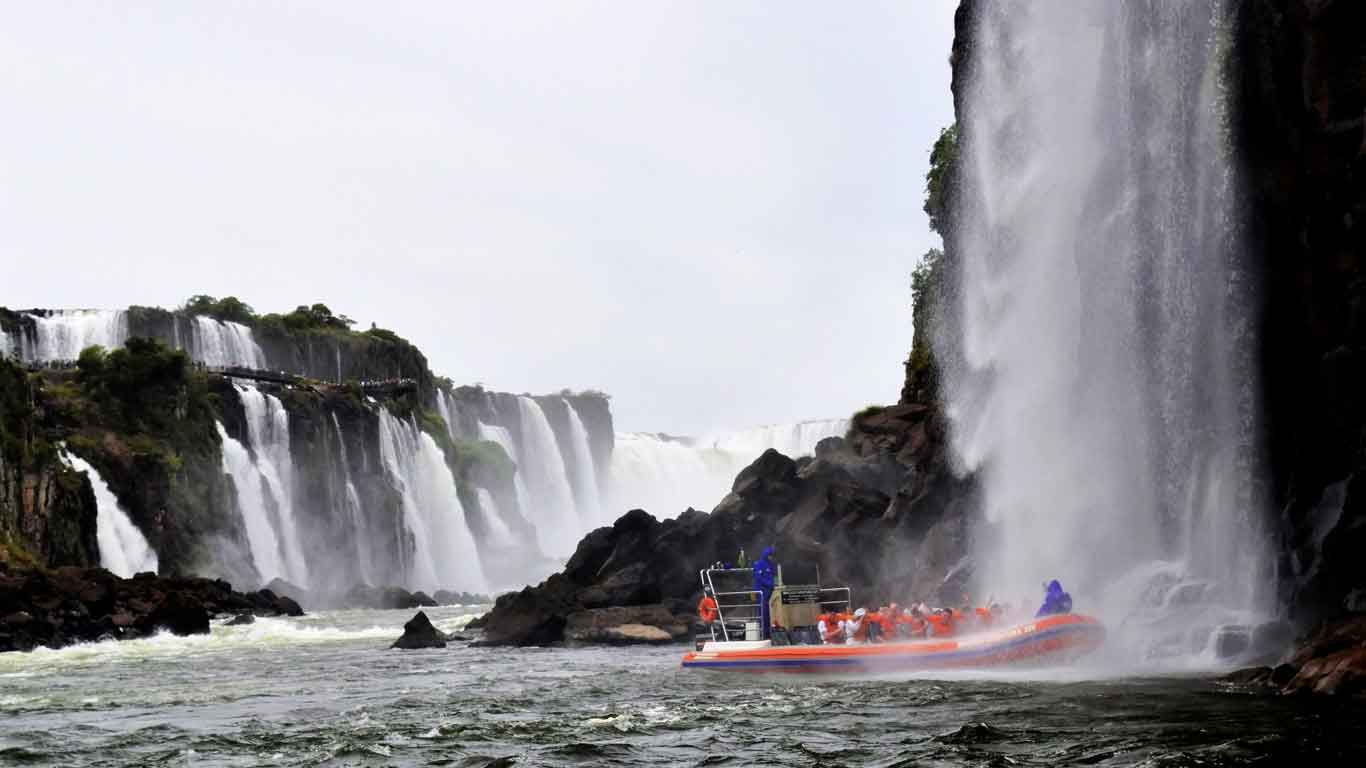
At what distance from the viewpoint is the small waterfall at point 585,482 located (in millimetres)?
135375

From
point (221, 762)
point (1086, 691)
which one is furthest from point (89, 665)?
point (1086, 691)

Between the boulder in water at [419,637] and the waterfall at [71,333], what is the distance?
1726 inches

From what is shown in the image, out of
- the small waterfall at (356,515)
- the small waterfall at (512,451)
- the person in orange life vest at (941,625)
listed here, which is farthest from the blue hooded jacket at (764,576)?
the small waterfall at (512,451)

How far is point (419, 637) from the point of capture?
49281 mm

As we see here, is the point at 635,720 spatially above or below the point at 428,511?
below

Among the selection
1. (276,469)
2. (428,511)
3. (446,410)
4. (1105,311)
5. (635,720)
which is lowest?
(635,720)

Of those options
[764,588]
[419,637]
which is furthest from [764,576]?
[419,637]

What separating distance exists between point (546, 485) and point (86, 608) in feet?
265

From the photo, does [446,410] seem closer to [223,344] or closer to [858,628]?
[223,344]

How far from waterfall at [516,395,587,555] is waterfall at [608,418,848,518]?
5601mm

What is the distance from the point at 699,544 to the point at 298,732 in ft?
104

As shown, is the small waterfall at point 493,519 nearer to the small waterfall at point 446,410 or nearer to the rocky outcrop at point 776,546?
the small waterfall at point 446,410

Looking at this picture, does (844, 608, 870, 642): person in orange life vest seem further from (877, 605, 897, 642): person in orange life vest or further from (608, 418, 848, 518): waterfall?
(608, 418, 848, 518): waterfall

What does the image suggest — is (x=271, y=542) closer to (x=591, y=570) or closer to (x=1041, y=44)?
(x=591, y=570)
